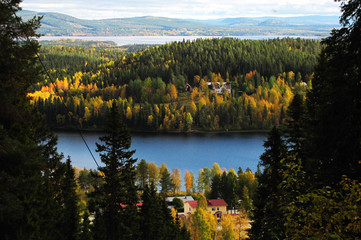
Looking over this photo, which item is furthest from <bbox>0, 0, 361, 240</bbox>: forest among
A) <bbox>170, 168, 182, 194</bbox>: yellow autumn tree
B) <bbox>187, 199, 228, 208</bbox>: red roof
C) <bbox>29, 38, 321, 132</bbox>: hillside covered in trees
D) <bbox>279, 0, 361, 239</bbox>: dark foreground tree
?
<bbox>29, 38, 321, 132</bbox>: hillside covered in trees

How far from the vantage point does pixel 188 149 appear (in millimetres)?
45375

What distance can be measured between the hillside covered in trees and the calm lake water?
16.3 feet

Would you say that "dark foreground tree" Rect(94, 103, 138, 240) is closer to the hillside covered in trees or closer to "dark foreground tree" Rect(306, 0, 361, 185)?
"dark foreground tree" Rect(306, 0, 361, 185)

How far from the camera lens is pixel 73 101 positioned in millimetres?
70750

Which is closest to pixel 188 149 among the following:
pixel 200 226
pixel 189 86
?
pixel 200 226

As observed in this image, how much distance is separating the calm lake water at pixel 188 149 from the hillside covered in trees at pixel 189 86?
496cm

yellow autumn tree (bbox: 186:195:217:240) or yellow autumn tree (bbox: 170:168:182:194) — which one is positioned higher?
yellow autumn tree (bbox: 186:195:217:240)

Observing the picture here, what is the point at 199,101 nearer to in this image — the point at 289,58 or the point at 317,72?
the point at 289,58

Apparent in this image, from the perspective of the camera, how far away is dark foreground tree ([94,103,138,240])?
33.5 ft

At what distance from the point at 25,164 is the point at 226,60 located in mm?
85887

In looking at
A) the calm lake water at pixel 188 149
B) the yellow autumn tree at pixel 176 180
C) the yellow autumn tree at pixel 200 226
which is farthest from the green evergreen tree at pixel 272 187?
the calm lake water at pixel 188 149

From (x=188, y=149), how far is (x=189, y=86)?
36040 mm

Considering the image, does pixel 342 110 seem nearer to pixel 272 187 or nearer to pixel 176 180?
pixel 272 187

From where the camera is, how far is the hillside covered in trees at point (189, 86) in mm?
61938
